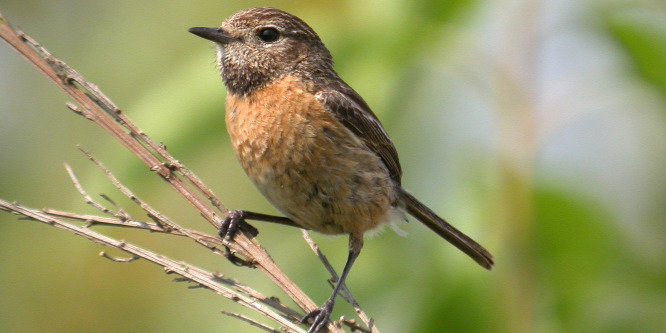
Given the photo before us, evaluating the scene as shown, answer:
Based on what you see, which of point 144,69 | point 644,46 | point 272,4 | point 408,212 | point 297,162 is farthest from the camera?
point 272,4

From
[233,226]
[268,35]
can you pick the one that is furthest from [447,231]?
[268,35]

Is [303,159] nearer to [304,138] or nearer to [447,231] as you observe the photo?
[304,138]

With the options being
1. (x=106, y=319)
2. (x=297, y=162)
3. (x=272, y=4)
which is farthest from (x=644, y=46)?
(x=106, y=319)

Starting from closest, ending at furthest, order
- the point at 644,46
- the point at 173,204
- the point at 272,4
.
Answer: the point at 644,46, the point at 272,4, the point at 173,204

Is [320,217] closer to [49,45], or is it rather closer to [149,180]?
[149,180]

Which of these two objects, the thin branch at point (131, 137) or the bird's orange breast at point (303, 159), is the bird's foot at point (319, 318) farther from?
the bird's orange breast at point (303, 159)

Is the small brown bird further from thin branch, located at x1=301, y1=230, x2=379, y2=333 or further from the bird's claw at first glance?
thin branch, located at x1=301, y1=230, x2=379, y2=333

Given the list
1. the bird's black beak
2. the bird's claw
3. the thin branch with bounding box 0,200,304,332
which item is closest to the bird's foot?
the thin branch with bounding box 0,200,304,332
